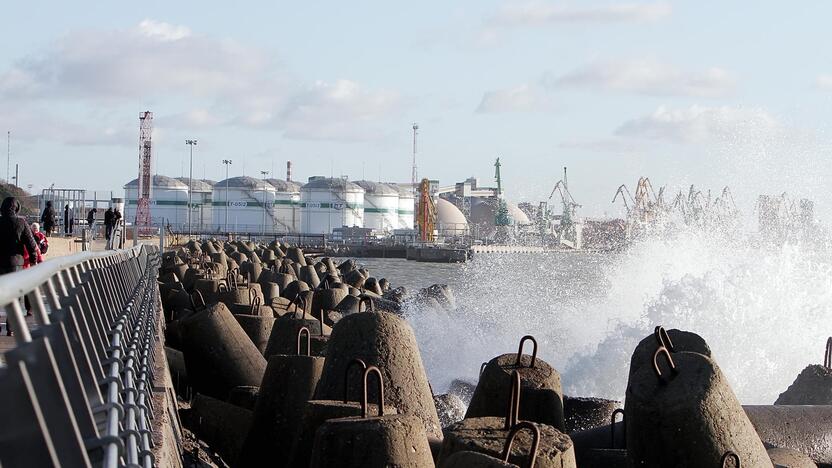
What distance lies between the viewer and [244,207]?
11481 centimetres

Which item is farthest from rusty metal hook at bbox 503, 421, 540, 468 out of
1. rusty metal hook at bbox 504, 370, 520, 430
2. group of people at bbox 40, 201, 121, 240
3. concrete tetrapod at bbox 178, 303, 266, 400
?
group of people at bbox 40, 201, 121, 240

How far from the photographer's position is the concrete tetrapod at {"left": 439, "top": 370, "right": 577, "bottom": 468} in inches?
165

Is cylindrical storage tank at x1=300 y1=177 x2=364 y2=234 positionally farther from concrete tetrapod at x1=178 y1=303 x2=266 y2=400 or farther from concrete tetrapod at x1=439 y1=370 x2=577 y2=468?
concrete tetrapod at x1=439 y1=370 x2=577 y2=468

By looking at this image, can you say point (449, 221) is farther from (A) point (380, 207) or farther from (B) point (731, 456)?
(B) point (731, 456)

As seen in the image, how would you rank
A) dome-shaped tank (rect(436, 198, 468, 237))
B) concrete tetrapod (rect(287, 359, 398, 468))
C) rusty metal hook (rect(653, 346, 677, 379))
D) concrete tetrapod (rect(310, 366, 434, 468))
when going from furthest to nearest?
1. dome-shaped tank (rect(436, 198, 468, 237))
2. concrete tetrapod (rect(287, 359, 398, 468))
3. rusty metal hook (rect(653, 346, 677, 379))
4. concrete tetrapod (rect(310, 366, 434, 468))

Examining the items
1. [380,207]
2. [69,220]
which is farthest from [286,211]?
[69,220]

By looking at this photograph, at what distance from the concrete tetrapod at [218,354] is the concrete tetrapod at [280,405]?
7.69ft

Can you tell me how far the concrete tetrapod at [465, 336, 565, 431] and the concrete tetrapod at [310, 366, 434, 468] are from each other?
68.6 inches

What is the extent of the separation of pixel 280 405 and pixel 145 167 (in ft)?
351

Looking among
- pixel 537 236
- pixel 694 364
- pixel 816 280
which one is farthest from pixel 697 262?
pixel 537 236

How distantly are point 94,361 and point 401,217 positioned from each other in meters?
122

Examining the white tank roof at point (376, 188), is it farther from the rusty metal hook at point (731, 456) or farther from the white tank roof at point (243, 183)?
the rusty metal hook at point (731, 456)

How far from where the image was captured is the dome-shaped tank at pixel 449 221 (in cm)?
13825

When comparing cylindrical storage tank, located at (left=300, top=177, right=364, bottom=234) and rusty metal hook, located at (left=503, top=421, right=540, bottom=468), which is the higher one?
cylindrical storage tank, located at (left=300, top=177, right=364, bottom=234)
